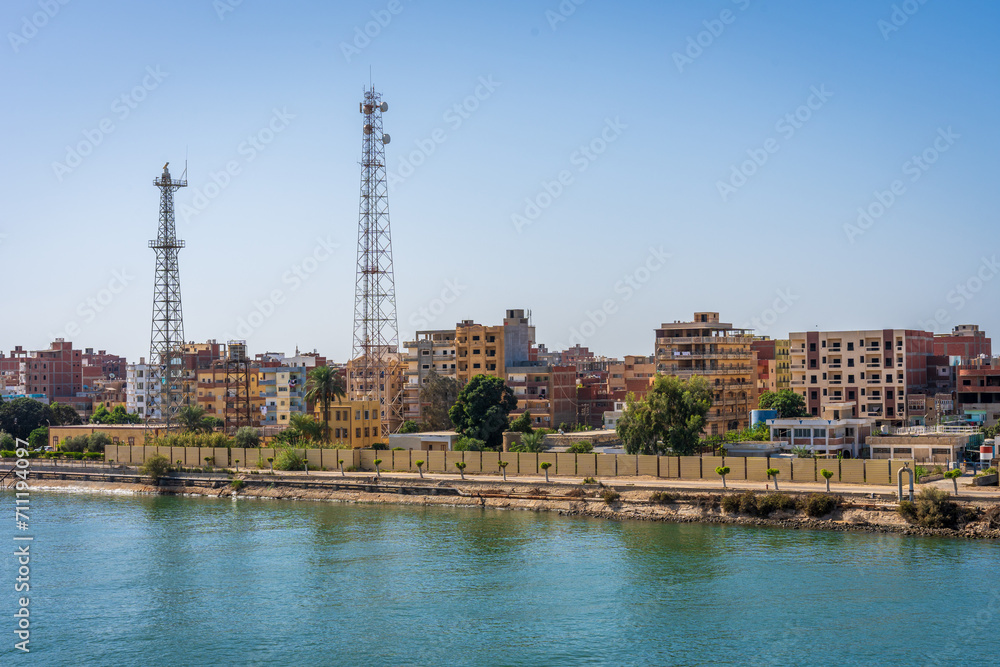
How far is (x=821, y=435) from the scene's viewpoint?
61.5m

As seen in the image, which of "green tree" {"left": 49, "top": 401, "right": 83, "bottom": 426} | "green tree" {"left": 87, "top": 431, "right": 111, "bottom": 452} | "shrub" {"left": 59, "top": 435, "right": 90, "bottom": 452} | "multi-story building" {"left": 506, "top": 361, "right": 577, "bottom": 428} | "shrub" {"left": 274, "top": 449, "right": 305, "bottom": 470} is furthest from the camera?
"green tree" {"left": 49, "top": 401, "right": 83, "bottom": 426}

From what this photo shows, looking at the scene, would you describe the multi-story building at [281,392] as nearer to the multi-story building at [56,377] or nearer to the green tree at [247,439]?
the green tree at [247,439]

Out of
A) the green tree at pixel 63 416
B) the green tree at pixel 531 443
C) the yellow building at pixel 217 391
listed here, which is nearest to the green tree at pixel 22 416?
the green tree at pixel 63 416

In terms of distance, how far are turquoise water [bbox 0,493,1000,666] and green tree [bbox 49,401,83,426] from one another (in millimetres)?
63266

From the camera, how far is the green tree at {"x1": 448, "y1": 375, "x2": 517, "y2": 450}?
7306 cm

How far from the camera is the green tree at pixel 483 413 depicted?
73.1 meters

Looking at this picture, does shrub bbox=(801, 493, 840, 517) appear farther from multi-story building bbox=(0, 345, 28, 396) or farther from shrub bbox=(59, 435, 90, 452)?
multi-story building bbox=(0, 345, 28, 396)

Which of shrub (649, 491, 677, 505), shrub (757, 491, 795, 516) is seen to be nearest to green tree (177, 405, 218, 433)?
shrub (649, 491, 677, 505)

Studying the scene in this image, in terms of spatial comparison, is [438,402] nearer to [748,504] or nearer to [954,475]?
[748,504]

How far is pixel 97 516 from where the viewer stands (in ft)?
178

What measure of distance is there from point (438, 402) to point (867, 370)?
3625cm

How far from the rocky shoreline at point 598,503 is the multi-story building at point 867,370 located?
38.2 meters

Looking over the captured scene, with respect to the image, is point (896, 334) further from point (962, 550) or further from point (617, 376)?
point (962, 550)

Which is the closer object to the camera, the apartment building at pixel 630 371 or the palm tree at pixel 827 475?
the palm tree at pixel 827 475
